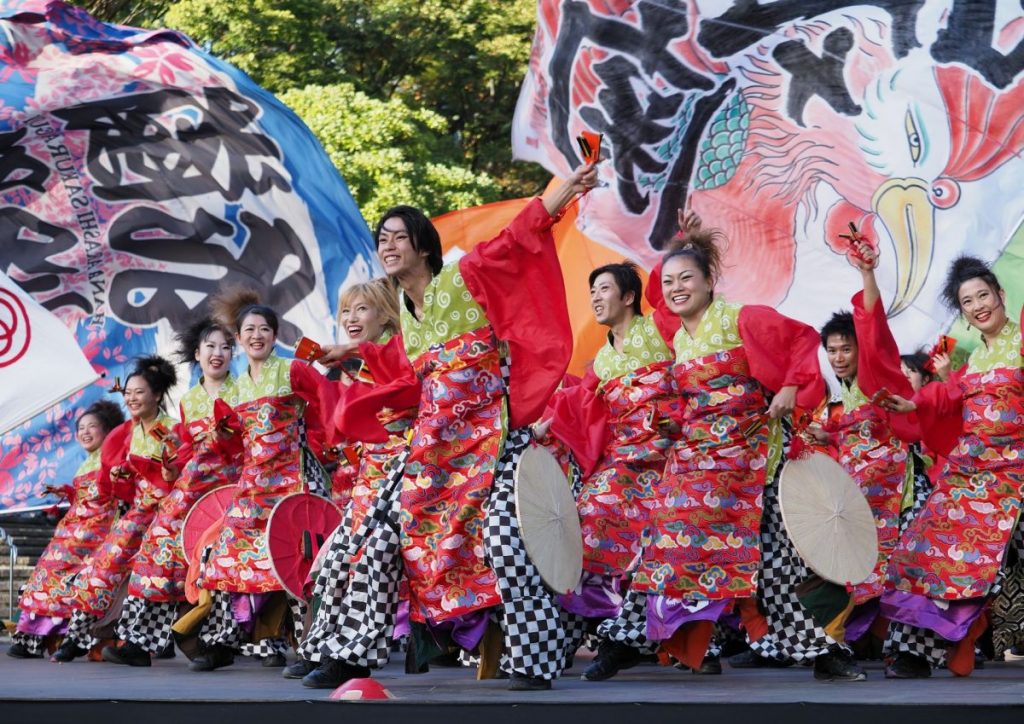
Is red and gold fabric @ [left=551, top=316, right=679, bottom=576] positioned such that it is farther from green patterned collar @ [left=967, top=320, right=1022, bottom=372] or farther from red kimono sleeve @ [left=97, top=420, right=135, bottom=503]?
red kimono sleeve @ [left=97, top=420, right=135, bottom=503]

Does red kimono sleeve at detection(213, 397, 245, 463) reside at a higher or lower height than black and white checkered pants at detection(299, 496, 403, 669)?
higher

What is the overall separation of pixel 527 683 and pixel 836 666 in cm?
117

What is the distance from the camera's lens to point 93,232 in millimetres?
9750

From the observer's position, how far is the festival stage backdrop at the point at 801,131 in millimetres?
8305

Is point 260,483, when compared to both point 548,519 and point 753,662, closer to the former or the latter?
point 548,519

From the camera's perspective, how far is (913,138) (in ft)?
27.7

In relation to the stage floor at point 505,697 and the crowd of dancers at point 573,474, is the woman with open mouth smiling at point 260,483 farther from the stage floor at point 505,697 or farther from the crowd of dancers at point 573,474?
the stage floor at point 505,697

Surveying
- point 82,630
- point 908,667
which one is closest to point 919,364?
point 908,667

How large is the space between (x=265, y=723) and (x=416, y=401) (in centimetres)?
173


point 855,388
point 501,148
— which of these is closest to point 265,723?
point 855,388

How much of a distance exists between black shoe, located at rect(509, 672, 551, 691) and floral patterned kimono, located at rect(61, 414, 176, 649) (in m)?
3.09

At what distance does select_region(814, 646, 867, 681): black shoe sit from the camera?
511 cm

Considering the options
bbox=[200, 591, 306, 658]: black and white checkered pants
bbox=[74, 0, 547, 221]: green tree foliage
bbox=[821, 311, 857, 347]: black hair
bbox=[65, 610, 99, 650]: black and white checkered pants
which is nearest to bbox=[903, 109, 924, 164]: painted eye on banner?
bbox=[821, 311, 857, 347]: black hair

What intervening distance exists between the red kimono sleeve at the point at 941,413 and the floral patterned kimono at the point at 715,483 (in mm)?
656
